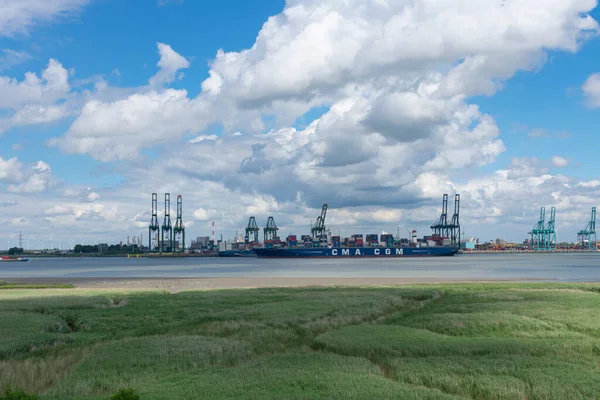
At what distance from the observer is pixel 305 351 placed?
21750mm

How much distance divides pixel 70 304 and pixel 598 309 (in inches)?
1350

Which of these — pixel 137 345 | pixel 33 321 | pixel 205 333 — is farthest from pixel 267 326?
pixel 33 321

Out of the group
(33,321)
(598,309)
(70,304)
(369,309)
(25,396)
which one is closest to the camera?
(25,396)

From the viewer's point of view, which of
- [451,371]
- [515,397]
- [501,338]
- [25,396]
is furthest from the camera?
[501,338]

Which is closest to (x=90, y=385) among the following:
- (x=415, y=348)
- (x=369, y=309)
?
(x=415, y=348)

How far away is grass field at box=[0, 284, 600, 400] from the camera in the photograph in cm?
1566

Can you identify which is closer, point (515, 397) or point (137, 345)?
point (515, 397)

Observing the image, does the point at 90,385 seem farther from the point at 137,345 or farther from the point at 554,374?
the point at 554,374

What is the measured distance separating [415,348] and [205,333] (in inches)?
408

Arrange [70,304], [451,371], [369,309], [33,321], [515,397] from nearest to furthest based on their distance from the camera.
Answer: [515,397] < [451,371] < [33,321] < [369,309] < [70,304]

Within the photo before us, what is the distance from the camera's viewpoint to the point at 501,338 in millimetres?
23516

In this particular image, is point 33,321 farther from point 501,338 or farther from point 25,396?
point 501,338

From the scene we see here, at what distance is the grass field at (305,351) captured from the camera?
1566 cm

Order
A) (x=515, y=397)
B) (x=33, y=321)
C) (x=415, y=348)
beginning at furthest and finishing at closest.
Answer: (x=33, y=321)
(x=415, y=348)
(x=515, y=397)
